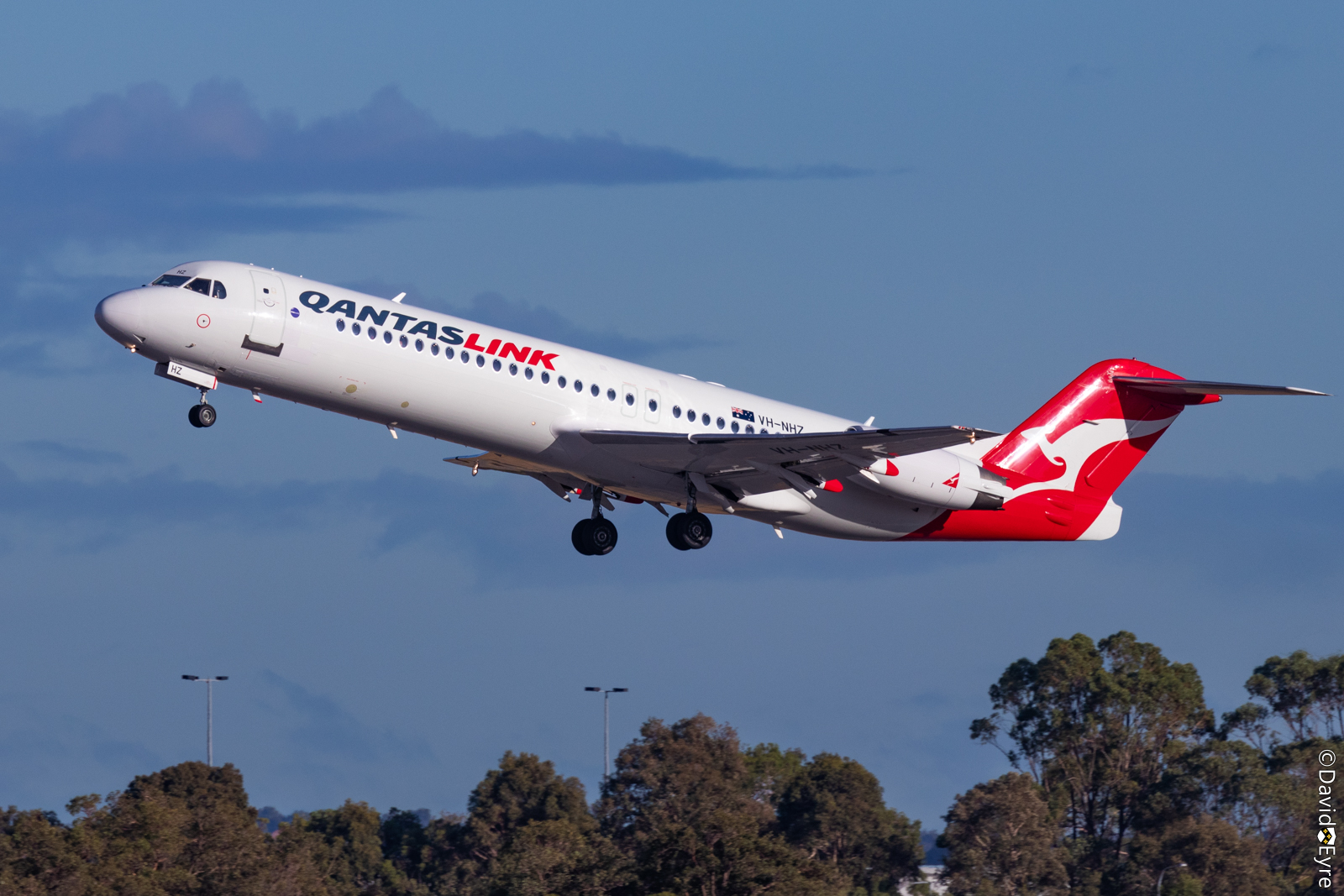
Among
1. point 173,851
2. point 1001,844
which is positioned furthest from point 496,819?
point 173,851

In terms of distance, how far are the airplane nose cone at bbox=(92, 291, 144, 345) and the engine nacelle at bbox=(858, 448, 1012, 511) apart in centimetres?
1290

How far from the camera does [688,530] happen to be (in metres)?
32.8

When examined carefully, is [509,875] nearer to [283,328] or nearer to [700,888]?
[700,888]

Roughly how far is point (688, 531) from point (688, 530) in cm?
2

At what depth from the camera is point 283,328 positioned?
94.7ft

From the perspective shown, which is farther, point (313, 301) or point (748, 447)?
point (748, 447)

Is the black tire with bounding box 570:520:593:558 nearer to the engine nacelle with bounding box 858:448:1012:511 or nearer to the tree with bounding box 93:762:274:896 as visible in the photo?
the engine nacelle with bounding box 858:448:1012:511

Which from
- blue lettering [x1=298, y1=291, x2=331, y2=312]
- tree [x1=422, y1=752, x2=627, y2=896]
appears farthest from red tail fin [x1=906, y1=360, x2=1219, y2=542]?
tree [x1=422, y1=752, x2=627, y2=896]

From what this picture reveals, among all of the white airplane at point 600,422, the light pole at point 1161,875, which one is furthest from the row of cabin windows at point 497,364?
the light pole at point 1161,875

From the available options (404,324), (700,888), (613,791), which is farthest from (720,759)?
Answer: (404,324)

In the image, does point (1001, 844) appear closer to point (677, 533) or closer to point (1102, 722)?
point (1102, 722)

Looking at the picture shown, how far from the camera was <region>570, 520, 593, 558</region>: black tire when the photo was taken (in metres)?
34.4

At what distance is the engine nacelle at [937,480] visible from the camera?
32.8m

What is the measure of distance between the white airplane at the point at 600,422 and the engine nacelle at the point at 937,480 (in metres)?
0.04
